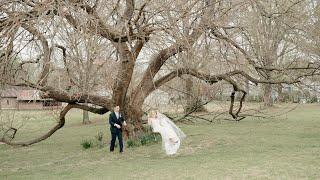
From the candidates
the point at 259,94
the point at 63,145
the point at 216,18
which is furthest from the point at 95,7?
the point at 259,94

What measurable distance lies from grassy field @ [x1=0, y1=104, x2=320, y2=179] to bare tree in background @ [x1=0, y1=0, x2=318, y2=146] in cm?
222

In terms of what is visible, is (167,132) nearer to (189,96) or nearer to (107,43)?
(107,43)

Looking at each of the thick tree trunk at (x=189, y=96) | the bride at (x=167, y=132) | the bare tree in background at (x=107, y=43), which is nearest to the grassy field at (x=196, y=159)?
A: the bride at (x=167, y=132)

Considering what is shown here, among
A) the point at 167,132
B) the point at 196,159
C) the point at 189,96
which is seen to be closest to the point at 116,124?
the point at 167,132

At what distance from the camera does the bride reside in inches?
648

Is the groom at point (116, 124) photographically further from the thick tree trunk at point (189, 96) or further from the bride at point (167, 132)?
the thick tree trunk at point (189, 96)

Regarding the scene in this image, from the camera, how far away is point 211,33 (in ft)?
61.6

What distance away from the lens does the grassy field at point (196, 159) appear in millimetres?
12633

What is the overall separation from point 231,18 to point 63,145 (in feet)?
31.0

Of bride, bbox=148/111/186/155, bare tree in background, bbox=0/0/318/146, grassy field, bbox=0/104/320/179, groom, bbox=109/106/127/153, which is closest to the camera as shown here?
bare tree in background, bbox=0/0/318/146

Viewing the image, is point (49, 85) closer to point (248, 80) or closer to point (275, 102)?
point (248, 80)

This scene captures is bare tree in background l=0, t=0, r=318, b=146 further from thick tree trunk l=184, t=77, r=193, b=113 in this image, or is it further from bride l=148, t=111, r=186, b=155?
bride l=148, t=111, r=186, b=155

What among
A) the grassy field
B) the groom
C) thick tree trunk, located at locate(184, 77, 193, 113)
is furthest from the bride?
thick tree trunk, located at locate(184, 77, 193, 113)

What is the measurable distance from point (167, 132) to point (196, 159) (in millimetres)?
1938
